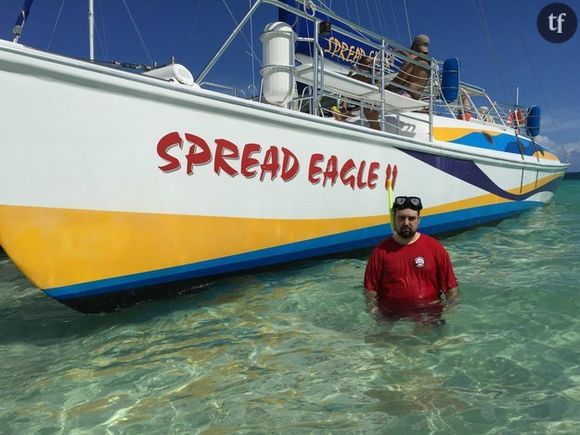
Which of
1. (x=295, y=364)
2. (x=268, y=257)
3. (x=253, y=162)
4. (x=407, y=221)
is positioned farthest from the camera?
(x=268, y=257)

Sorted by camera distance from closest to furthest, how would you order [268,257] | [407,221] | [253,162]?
1. [407,221]
2. [253,162]
3. [268,257]

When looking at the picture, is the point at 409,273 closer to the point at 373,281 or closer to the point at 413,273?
the point at 413,273

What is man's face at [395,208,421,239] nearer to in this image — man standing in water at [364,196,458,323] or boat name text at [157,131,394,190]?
man standing in water at [364,196,458,323]

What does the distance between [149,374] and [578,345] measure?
234cm

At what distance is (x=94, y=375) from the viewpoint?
258 centimetres

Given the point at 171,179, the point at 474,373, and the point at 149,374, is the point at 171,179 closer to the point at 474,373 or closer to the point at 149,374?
the point at 149,374

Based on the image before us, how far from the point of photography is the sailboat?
2934 mm

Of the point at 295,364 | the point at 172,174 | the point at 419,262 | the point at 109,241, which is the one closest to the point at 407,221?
the point at 419,262

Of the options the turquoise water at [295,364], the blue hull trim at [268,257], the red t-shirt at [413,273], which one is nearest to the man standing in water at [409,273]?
the red t-shirt at [413,273]

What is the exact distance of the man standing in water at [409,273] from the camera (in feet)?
10.5

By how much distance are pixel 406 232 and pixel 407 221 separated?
8cm

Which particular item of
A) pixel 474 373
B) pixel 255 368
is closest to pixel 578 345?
pixel 474 373

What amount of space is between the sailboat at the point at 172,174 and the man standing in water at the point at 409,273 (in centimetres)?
113

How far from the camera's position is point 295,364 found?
2.63 meters
